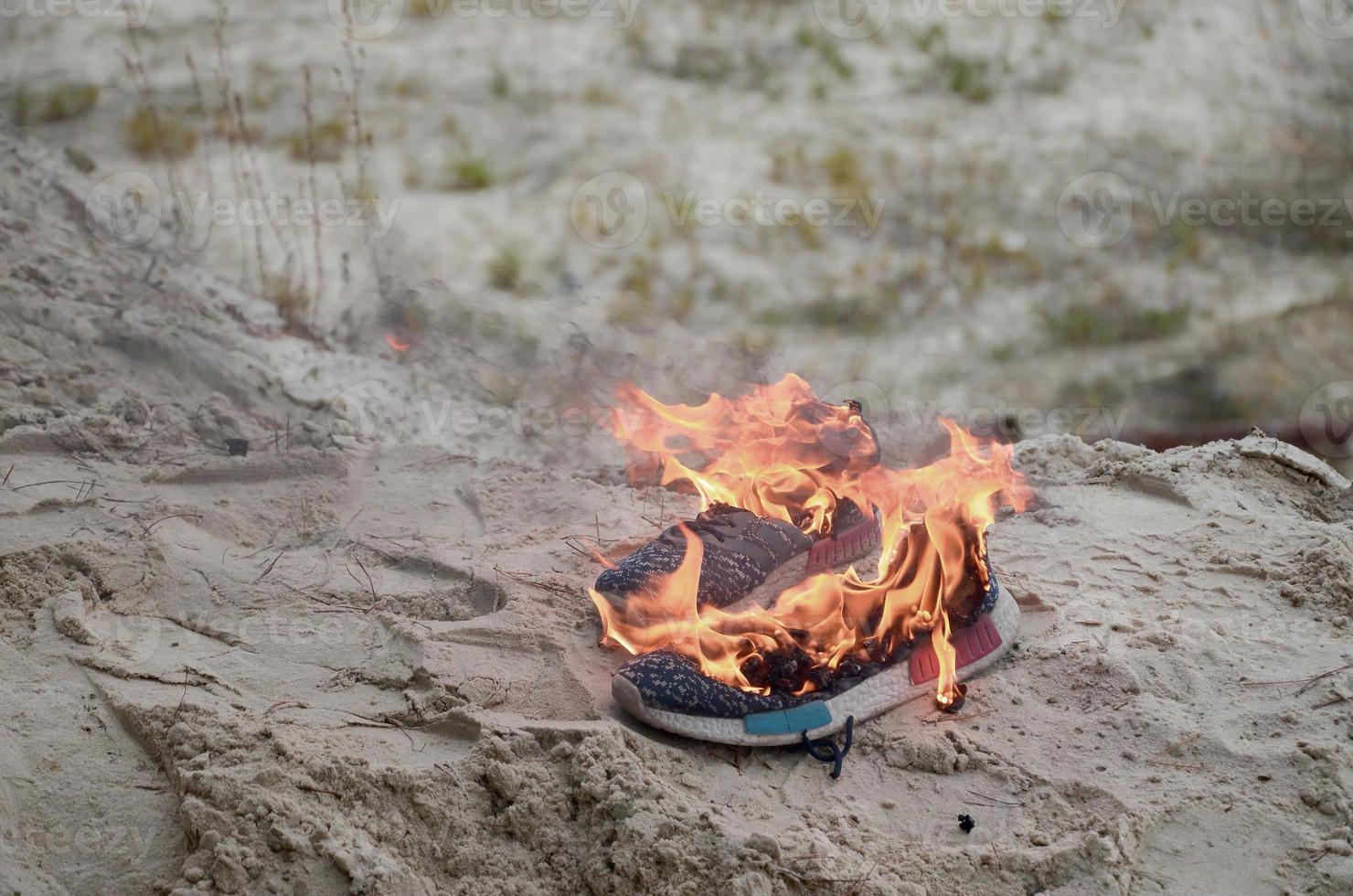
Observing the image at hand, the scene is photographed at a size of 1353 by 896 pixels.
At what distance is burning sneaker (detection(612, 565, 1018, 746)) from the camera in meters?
2.94

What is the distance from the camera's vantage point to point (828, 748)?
300 centimetres

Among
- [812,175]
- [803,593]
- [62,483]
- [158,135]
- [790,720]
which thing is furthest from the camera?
[812,175]

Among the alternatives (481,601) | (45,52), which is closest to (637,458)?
(481,601)

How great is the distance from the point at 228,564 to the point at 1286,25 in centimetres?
877

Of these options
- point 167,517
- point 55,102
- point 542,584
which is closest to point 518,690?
point 542,584

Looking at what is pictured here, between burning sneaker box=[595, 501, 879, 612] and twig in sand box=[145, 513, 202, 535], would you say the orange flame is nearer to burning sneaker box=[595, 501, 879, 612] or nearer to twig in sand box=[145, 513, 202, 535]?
burning sneaker box=[595, 501, 879, 612]

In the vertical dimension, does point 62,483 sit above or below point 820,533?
above

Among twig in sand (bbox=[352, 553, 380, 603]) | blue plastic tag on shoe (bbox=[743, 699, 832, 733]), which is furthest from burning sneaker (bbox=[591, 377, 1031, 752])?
twig in sand (bbox=[352, 553, 380, 603])

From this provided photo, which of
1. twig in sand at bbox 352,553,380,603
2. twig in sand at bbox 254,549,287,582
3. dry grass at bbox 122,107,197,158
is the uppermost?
dry grass at bbox 122,107,197,158

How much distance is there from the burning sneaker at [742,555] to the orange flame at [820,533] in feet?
0.13

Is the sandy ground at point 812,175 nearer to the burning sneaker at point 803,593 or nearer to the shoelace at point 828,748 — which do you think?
the burning sneaker at point 803,593

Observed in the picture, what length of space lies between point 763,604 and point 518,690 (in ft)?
3.28

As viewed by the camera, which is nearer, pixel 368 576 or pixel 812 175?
pixel 368 576

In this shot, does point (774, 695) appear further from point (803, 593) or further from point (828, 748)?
point (803, 593)
